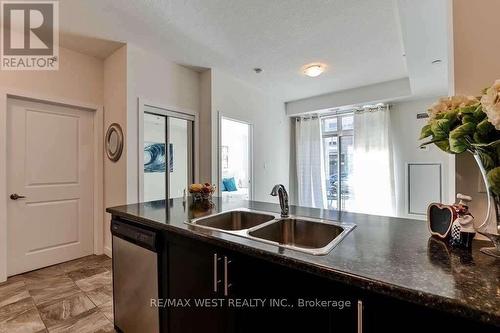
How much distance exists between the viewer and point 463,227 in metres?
0.97

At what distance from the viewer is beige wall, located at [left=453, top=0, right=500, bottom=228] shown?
1020 mm

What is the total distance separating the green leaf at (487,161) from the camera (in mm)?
881

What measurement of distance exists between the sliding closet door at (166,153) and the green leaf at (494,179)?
2.91 meters

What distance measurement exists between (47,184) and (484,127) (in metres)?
3.86

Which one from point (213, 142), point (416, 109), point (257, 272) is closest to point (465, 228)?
point (257, 272)

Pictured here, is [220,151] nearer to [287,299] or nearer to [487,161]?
[287,299]

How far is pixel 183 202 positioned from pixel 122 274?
2.28 ft

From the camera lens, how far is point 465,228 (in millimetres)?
962

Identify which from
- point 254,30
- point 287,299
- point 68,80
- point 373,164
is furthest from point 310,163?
point 287,299

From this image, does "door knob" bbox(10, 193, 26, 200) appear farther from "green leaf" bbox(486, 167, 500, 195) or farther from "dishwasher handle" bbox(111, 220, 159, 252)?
"green leaf" bbox(486, 167, 500, 195)

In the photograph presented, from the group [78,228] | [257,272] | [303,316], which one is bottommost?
[78,228]

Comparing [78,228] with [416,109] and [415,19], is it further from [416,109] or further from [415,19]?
[416,109]

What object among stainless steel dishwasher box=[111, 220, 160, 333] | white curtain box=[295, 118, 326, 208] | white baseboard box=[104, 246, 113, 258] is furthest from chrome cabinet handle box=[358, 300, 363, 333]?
white curtain box=[295, 118, 326, 208]

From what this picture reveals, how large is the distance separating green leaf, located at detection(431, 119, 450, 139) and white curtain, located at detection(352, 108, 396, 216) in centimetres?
407
